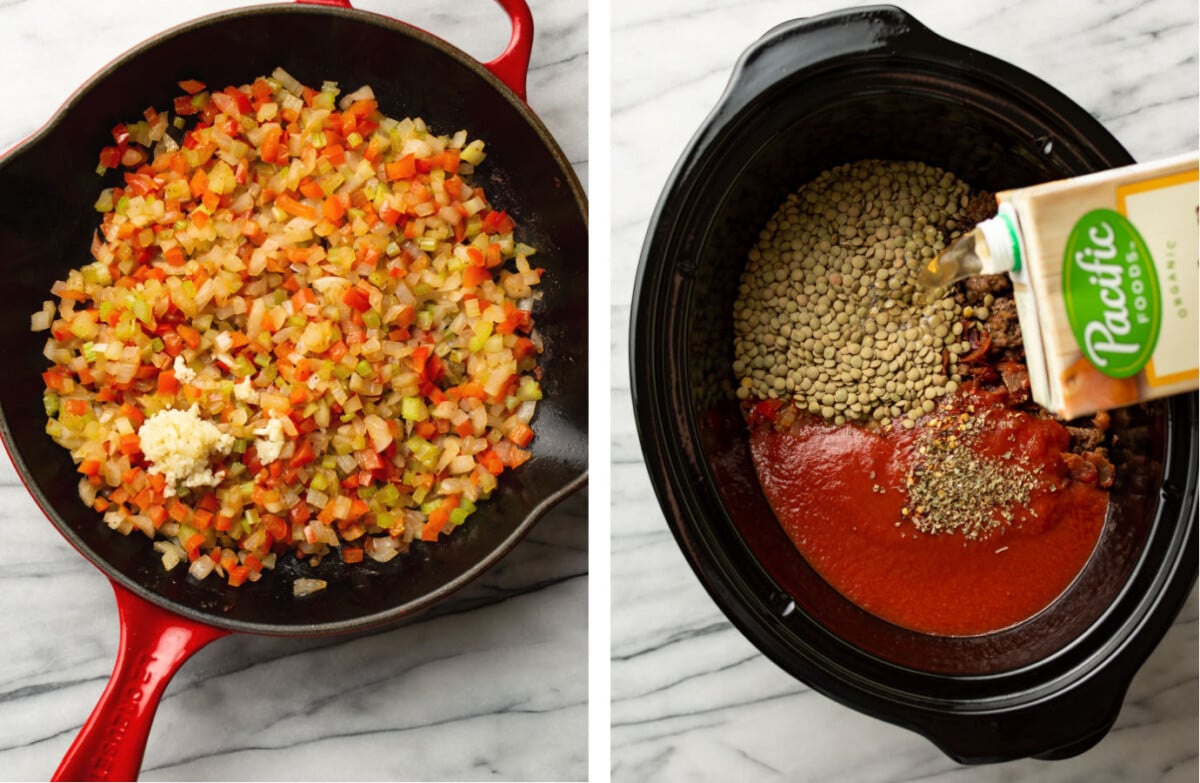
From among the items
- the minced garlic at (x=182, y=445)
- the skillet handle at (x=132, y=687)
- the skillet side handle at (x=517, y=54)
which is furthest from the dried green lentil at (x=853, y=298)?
the skillet handle at (x=132, y=687)

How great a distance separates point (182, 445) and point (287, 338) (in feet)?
0.76

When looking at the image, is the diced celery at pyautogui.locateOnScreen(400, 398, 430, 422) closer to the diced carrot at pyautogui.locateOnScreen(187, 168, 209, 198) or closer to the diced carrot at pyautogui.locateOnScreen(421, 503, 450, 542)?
the diced carrot at pyautogui.locateOnScreen(421, 503, 450, 542)

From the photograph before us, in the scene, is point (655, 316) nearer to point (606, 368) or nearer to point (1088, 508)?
point (606, 368)

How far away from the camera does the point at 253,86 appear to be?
59.7 inches

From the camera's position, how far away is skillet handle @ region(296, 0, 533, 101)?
144 cm

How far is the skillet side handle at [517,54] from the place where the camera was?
1438 mm

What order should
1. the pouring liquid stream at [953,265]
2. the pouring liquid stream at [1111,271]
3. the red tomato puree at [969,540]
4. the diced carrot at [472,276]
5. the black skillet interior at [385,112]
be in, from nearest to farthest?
the pouring liquid stream at [1111,271] → the pouring liquid stream at [953,265] → the red tomato puree at [969,540] → the black skillet interior at [385,112] → the diced carrot at [472,276]

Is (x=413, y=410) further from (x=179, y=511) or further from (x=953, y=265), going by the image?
(x=953, y=265)

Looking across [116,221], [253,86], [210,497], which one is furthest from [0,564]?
[253,86]

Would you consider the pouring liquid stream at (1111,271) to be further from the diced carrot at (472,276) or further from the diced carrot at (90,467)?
the diced carrot at (90,467)

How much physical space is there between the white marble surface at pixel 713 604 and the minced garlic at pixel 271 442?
0.53 metres

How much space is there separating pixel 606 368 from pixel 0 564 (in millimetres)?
1101

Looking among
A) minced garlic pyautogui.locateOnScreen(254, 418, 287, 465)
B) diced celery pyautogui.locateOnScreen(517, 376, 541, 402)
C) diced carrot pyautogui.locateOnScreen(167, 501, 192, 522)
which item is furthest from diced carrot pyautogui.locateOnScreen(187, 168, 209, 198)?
diced celery pyautogui.locateOnScreen(517, 376, 541, 402)

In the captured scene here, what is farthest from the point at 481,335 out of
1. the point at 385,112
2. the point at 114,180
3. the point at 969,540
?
the point at 969,540
